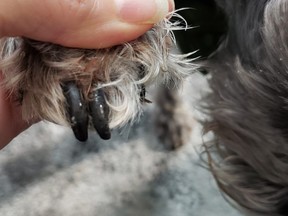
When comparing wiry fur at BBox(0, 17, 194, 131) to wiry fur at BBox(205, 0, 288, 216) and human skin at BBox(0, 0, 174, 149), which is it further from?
wiry fur at BBox(205, 0, 288, 216)

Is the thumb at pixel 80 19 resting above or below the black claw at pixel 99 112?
above

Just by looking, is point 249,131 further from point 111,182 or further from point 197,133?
point 197,133

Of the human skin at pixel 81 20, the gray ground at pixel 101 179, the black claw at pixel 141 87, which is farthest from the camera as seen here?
the gray ground at pixel 101 179

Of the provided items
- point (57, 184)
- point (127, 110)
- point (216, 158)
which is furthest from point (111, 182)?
point (127, 110)

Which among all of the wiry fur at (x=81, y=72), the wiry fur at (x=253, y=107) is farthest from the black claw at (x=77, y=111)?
the wiry fur at (x=253, y=107)

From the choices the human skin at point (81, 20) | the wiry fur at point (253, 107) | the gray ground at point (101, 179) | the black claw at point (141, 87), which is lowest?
the gray ground at point (101, 179)

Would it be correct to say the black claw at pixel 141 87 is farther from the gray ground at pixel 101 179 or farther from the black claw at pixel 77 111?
the gray ground at pixel 101 179
